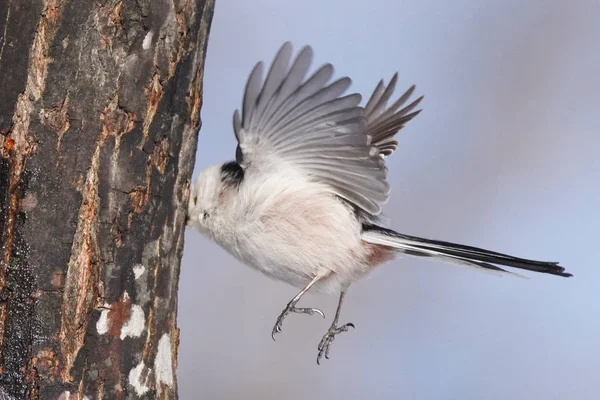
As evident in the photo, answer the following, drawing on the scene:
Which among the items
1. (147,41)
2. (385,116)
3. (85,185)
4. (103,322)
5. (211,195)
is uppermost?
(385,116)

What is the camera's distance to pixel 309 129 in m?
1.71

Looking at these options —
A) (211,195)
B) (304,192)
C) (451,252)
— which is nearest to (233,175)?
(211,195)

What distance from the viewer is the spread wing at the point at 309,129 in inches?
63.9

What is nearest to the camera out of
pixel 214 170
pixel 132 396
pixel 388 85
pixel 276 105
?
pixel 132 396

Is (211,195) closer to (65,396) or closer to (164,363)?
(164,363)

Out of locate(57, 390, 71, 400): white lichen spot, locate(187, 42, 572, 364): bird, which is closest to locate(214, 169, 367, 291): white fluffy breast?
locate(187, 42, 572, 364): bird

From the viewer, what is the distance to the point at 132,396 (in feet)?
4.09

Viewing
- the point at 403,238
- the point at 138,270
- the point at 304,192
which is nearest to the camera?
the point at 138,270

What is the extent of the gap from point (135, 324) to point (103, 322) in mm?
67

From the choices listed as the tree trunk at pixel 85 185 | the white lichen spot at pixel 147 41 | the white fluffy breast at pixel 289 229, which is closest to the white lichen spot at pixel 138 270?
the tree trunk at pixel 85 185

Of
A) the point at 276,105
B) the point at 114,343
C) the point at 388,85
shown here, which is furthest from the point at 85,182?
the point at 388,85

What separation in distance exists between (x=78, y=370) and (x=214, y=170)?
2.52 ft

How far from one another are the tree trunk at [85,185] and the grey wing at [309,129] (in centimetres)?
38

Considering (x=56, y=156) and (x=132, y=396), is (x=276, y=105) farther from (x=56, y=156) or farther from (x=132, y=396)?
(x=132, y=396)
